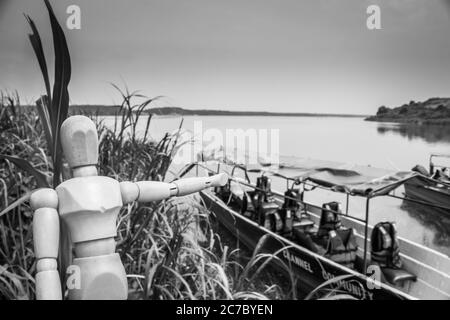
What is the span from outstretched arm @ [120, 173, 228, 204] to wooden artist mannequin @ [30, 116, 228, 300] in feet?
0.07

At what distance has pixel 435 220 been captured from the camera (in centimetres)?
573

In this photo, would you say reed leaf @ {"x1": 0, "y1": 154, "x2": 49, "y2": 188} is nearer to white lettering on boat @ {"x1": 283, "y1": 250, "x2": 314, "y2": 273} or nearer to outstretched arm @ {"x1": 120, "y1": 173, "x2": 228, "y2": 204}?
outstretched arm @ {"x1": 120, "y1": 173, "x2": 228, "y2": 204}

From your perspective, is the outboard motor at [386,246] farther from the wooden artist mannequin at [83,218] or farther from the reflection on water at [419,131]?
the wooden artist mannequin at [83,218]

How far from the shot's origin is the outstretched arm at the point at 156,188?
2.18ft

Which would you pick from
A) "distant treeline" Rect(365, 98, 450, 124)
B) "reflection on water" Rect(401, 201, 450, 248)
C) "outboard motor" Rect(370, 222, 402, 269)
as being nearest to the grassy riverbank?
"distant treeline" Rect(365, 98, 450, 124)

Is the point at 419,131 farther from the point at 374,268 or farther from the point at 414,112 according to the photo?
the point at 374,268

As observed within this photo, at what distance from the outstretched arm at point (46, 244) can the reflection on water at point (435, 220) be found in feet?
17.0


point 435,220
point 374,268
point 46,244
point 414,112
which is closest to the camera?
point 46,244

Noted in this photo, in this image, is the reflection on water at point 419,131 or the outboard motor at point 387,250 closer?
the reflection on water at point 419,131

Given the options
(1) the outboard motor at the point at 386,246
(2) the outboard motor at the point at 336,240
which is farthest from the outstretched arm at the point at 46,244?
(1) the outboard motor at the point at 386,246

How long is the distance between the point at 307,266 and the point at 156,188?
188 cm

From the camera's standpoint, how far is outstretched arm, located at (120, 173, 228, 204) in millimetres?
664

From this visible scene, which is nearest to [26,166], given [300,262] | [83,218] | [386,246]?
[83,218]
